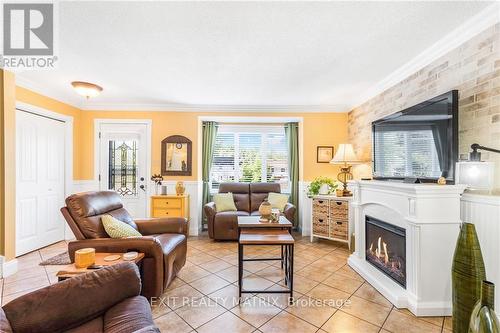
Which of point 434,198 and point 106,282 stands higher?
point 434,198

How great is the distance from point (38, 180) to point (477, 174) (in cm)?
525

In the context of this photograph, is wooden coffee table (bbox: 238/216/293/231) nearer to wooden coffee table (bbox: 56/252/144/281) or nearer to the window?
wooden coffee table (bbox: 56/252/144/281)

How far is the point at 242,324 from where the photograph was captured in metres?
1.90

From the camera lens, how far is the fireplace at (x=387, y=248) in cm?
232

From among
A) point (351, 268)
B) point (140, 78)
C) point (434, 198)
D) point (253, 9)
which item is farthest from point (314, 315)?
point (140, 78)

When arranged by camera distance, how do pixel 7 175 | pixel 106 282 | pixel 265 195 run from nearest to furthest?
pixel 106 282 → pixel 7 175 → pixel 265 195

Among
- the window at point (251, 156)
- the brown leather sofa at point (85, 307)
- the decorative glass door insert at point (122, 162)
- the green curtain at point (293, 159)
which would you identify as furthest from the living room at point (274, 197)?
the window at point (251, 156)

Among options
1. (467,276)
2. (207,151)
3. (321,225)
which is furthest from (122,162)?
(467,276)

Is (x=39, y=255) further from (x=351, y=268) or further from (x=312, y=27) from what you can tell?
(x=312, y=27)

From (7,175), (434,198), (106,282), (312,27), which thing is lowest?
(106,282)

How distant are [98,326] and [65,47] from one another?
2.54m

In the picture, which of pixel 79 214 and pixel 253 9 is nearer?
A: pixel 253 9

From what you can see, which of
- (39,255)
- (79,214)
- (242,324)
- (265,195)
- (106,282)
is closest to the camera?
(106,282)

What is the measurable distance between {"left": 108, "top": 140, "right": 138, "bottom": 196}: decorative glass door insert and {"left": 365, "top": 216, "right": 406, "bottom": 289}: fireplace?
4108 mm
